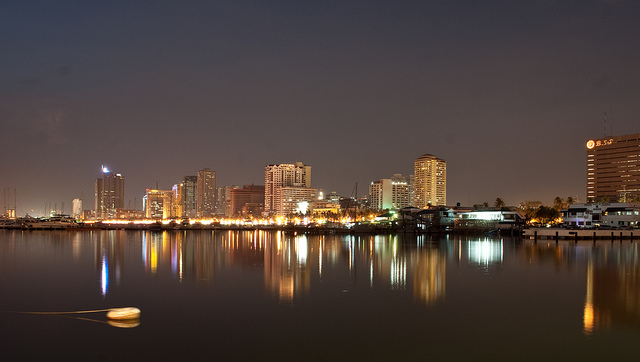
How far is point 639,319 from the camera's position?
17.1 meters

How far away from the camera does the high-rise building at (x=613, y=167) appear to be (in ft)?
464

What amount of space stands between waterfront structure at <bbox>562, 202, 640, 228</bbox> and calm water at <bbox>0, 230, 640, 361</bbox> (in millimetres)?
47802

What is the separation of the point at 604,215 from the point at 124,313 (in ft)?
263

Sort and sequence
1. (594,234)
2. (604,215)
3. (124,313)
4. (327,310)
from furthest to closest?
(604,215) < (594,234) < (327,310) < (124,313)

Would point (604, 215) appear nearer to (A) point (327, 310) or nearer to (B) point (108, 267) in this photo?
(A) point (327, 310)

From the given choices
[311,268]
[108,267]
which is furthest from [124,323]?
[108,267]

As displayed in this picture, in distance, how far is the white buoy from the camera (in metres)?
17.4

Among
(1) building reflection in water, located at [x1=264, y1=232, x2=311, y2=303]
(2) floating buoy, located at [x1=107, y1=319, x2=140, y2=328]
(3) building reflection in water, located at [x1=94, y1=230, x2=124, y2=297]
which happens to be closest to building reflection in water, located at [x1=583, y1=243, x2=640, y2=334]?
(1) building reflection in water, located at [x1=264, y1=232, x2=311, y2=303]

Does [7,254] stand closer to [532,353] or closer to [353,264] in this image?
[353,264]

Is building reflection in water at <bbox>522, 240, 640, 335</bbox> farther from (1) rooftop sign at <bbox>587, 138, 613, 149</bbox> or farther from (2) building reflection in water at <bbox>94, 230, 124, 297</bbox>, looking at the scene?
(1) rooftop sign at <bbox>587, 138, 613, 149</bbox>

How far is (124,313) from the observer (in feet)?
57.6

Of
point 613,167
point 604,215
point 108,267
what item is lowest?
point 108,267

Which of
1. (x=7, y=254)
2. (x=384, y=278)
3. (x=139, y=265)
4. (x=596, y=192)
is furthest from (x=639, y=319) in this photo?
(x=596, y=192)

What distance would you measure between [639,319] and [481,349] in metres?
7.46
